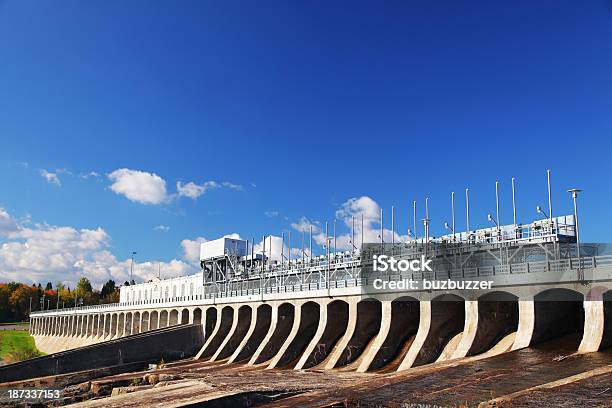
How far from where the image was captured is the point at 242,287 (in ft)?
238

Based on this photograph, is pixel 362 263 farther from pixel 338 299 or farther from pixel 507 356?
pixel 507 356

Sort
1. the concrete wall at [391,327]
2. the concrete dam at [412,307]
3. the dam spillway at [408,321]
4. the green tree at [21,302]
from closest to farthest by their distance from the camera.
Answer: the dam spillway at [408,321]
the concrete dam at [412,307]
the concrete wall at [391,327]
the green tree at [21,302]

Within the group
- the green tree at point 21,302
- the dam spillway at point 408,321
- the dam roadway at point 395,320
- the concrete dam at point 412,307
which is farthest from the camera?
the green tree at point 21,302

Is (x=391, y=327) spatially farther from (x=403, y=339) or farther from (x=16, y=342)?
(x=16, y=342)

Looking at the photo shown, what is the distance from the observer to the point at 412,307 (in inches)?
1794

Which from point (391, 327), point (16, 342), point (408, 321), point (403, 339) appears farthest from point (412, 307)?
point (16, 342)

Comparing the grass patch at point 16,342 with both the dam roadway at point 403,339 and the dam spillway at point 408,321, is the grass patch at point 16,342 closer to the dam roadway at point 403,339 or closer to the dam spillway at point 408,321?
the dam spillway at point 408,321

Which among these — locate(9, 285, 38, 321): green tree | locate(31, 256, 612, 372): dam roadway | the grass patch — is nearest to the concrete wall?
locate(31, 256, 612, 372): dam roadway

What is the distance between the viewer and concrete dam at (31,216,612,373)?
105 ft

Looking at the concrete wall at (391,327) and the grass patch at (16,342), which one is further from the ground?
the concrete wall at (391,327)

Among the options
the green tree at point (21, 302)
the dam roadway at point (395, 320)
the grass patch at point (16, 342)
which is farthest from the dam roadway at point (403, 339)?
the green tree at point (21, 302)

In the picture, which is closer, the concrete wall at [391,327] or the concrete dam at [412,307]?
the concrete dam at [412,307]

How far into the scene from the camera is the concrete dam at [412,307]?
31875mm

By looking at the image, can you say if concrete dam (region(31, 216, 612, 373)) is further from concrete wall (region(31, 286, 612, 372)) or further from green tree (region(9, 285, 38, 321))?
green tree (region(9, 285, 38, 321))
